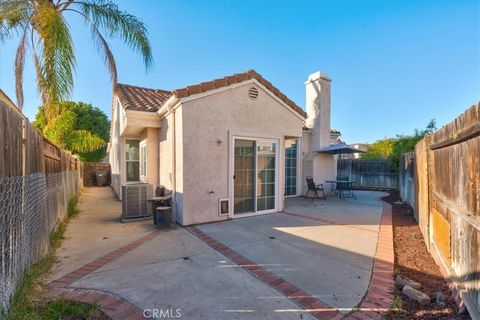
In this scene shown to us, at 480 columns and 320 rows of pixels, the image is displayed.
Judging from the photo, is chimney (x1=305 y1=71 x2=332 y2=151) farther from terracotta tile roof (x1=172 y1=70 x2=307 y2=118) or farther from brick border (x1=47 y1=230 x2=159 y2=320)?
brick border (x1=47 y1=230 x2=159 y2=320)

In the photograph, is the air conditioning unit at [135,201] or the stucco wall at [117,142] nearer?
the air conditioning unit at [135,201]

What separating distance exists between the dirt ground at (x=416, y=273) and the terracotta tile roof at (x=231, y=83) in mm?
5255

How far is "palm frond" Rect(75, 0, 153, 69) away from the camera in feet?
25.4

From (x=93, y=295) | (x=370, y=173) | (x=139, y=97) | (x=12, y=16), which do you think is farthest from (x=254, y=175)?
(x=370, y=173)

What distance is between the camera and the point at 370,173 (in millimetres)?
15938

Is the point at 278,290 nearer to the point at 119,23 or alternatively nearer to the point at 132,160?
the point at 119,23

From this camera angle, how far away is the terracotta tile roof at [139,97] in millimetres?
7957

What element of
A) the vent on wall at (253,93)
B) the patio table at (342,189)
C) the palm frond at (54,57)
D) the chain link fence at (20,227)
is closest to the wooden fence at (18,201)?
the chain link fence at (20,227)

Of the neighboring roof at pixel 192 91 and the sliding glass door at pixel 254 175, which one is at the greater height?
the neighboring roof at pixel 192 91

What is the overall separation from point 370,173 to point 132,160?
1535 cm

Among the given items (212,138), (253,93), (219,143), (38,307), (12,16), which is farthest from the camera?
(253,93)

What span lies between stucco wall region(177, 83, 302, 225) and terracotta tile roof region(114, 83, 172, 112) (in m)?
2.42

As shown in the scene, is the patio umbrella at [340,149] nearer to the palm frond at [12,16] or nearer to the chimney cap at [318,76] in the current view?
the chimney cap at [318,76]

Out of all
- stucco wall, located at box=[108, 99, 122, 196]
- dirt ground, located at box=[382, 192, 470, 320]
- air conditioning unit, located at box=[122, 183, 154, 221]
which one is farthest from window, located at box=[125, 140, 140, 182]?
dirt ground, located at box=[382, 192, 470, 320]
